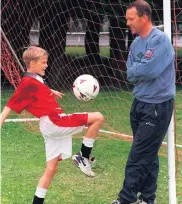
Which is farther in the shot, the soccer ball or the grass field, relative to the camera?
the grass field

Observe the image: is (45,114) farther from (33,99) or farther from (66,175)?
(66,175)

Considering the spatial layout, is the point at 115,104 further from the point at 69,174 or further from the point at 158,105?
the point at 158,105

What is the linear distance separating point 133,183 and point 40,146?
3.06 metres

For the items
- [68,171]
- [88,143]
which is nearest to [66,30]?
[68,171]

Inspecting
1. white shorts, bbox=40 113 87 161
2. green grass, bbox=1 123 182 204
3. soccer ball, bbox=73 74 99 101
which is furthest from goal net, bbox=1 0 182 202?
white shorts, bbox=40 113 87 161

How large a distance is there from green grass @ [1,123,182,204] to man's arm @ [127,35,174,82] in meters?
1.40

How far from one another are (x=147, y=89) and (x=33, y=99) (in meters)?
1.02

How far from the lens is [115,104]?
1023 centimetres

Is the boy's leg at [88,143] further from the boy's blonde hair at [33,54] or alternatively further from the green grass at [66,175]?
the boy's blonde hair at [33,54]

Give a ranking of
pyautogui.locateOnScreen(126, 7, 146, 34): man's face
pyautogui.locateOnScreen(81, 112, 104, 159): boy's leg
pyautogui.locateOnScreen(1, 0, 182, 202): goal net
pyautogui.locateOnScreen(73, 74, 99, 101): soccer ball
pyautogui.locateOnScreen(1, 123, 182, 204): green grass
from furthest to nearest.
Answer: pyautogui.locateOnScreen(1, 0, 182, 202): goal net, pyautogui.locateOnScreen(1, 123, 182, 204): green grass, pyautogui.locateOnScreen(73, 74, 99, 101): soccer ball, pyautogui.locateOnScreen(81, 112, 104, 159): boy's leg, pyautogui.locateOnScreen(126, 7, 146, 34): man's face

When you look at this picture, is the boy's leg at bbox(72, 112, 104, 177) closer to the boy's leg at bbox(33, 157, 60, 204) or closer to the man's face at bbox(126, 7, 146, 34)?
the boy's leg at bbox(33, 157, 60, 204)

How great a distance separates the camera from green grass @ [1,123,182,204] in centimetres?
494

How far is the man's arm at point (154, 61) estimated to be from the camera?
404 centimetres

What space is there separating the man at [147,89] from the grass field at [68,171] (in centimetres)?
70
